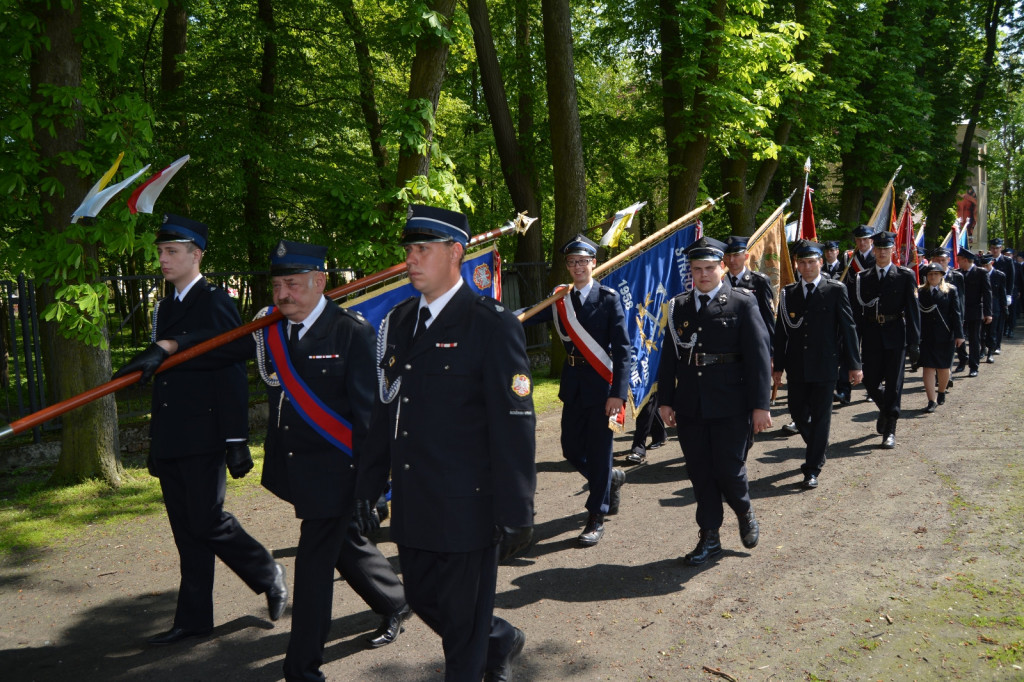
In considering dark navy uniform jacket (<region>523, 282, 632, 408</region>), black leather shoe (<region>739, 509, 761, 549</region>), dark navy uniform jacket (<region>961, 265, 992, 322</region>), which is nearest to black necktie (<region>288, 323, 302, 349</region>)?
dark navy uniform jacket (<region>523, 282, 632, 408</region>)

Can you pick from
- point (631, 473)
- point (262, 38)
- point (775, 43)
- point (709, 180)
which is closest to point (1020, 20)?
point (709, 180)

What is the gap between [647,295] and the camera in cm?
890

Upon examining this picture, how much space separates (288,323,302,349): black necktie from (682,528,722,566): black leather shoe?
3140 mm

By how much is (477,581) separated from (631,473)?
5368mm

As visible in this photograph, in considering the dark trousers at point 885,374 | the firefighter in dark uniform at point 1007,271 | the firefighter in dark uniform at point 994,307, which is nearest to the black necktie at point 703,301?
the dark trousers at point 885,374

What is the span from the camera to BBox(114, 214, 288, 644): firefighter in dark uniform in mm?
4973

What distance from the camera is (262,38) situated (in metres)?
14.7

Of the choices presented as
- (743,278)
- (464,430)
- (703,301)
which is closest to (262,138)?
(743,278)

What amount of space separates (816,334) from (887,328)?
2.10 m

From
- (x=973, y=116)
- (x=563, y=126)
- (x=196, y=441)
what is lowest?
(x=196, y=441)

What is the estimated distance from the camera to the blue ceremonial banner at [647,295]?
861cm

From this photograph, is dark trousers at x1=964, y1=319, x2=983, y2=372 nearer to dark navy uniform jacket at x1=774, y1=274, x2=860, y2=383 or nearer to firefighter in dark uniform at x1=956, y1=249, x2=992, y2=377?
firefighter in dark uniform at x1=956, y1=249, x2=992, y2=377

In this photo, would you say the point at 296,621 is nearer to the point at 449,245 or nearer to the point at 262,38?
the point at 449,245

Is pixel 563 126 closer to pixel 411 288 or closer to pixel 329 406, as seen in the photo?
pixel 411 288
